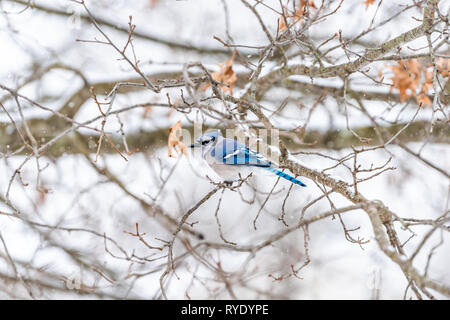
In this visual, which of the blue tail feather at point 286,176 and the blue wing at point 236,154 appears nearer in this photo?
the blue tail feather at point 286,176

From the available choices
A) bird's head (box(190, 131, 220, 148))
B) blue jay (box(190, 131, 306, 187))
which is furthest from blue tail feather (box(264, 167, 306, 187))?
bird's head (box(190, 131, 220, 148))

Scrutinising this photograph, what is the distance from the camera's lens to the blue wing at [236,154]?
360 cm

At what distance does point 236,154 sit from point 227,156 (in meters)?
0.13

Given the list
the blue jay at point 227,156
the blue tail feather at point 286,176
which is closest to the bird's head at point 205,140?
the blue jay at point 227,156

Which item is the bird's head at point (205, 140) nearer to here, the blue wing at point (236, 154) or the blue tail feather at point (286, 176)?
the blue wing at point (236, 154)

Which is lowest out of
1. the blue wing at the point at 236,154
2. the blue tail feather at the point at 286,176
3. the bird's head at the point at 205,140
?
the blue tail feather at the point at 286,176

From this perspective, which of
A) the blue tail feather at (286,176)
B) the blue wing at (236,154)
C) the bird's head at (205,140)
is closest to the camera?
the blue tail feather at (286,176)

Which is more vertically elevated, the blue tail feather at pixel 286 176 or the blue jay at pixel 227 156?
the blue jay at pixel 227 156

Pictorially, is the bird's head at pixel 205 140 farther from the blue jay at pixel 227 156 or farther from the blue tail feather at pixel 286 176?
the blue tail feather at pixel 286 176

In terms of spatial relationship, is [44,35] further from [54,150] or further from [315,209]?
[315,209]

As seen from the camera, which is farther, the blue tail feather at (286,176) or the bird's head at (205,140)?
the bird's head at (205,140)

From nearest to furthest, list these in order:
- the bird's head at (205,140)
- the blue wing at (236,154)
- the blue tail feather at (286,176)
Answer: the blue tail feather at (286,176), the blue wing at (236,154), the bird's head at (205,140)

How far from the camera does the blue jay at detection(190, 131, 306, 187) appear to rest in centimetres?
368
